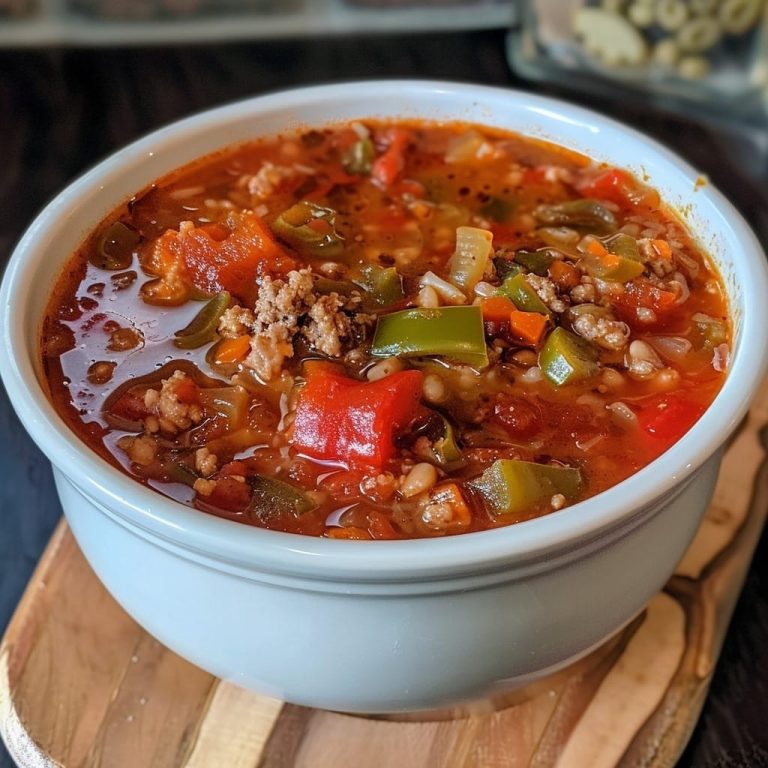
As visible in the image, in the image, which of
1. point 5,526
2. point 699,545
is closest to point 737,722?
point 699,545

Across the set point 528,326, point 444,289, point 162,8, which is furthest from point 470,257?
point 162,8

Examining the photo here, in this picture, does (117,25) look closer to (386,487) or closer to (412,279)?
(412,279)

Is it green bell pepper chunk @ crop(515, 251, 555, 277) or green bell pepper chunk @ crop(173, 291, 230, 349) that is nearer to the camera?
green bell pepper chunk @ crop(173, 291, 230, 349)

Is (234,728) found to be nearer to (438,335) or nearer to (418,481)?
(418,481)

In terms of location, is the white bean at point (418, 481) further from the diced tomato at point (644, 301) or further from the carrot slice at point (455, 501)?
the diced tomato at point (644, 301)

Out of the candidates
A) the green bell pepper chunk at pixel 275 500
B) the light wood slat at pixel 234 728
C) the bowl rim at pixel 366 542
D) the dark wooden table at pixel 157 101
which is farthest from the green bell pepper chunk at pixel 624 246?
the dark wooden table at pixel 157 101

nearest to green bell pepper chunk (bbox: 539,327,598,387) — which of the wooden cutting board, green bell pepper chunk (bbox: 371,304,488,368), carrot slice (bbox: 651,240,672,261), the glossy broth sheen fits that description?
the glossy broth sheen

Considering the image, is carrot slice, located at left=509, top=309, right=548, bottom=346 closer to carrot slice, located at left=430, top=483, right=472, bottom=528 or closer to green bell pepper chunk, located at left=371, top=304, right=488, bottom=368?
green bell pepper chunk, located at left=371, top=304, right=488, bottom=368
